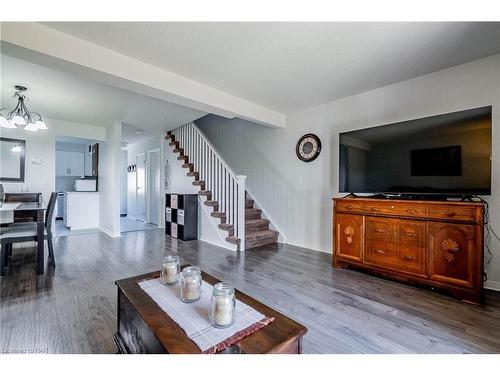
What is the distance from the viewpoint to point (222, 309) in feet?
3.42

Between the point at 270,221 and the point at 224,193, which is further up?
the point at 224,193

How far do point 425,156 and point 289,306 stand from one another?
6.79ft

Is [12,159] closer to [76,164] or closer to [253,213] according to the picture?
[76,164]

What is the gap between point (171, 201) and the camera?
5.03 m

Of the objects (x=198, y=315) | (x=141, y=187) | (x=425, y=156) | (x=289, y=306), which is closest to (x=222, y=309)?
(x=198, y=315)

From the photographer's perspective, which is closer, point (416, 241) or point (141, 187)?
point (416, 241)

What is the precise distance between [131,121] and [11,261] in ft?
9.89

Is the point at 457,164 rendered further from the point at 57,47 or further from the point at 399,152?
the point at 57,47

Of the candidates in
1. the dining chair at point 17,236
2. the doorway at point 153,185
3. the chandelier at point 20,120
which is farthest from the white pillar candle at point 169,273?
the doorway at point 153,185

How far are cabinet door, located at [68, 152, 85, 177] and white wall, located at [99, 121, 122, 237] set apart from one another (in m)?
2.34

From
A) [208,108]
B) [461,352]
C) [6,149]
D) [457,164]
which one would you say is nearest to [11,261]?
[6,149]

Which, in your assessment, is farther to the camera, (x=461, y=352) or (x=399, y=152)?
(x=399, y=152)
